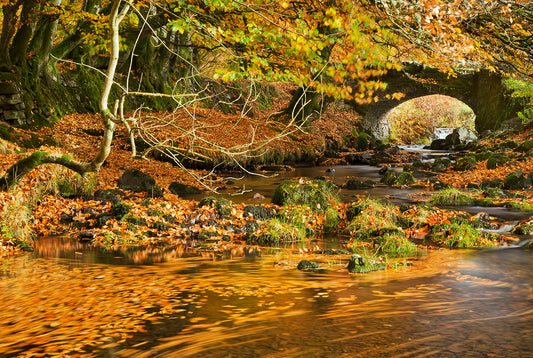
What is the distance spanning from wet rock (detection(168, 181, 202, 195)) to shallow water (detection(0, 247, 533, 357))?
696 cm

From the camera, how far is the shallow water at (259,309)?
4.78 meters

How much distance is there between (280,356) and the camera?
15.1 feet

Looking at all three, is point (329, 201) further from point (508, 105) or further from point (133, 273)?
point (508, 105)

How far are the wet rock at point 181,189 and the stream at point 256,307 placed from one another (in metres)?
6.50

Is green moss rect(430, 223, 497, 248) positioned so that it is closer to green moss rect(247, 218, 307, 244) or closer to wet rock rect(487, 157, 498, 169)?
green moss rect(247, 218, 307, 244)

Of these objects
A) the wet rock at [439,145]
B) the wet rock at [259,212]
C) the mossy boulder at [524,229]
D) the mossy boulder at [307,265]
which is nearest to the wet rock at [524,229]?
the mossy boulder at [524,229]

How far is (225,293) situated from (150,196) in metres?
7.37

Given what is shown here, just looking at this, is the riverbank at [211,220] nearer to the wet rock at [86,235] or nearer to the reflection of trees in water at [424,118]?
the wet rock at [86,235]

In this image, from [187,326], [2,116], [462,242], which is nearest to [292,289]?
[187,326]

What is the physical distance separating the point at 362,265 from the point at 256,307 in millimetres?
2231

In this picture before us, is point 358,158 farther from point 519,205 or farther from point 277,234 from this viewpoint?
point 277,234

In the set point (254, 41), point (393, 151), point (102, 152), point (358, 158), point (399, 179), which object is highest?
point (254, 41)

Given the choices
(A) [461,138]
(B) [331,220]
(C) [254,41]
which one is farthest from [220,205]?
(A) [461,138]

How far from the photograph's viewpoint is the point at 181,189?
49.6 feet
